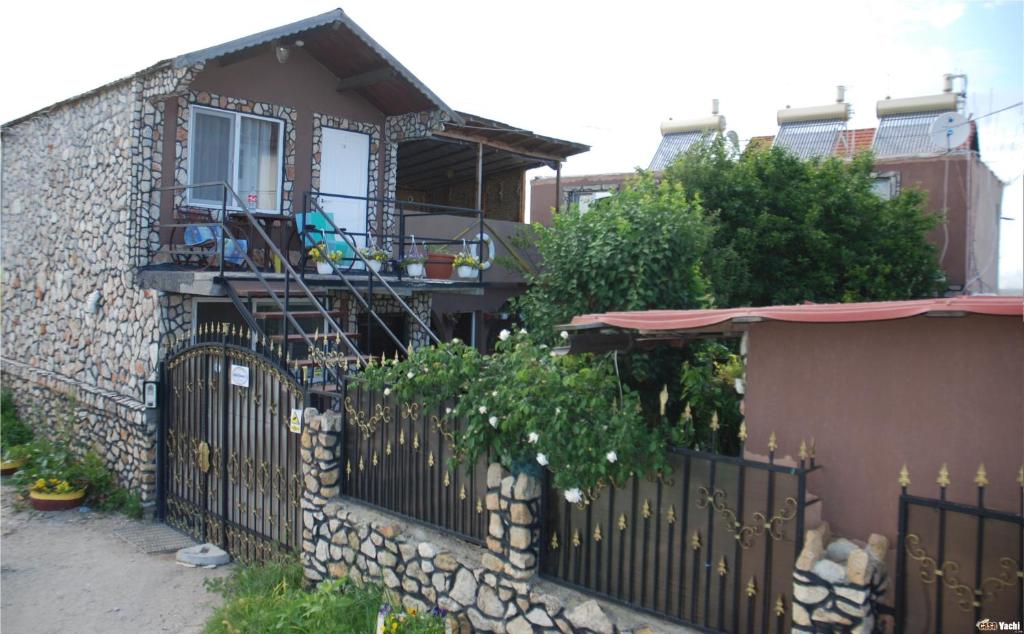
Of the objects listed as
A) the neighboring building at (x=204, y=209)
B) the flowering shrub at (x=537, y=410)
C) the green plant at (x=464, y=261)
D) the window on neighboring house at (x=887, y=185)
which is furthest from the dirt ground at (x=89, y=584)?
the window on neighboring house at (x=887, y=185)

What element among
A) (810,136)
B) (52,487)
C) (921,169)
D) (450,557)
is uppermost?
(810,136)

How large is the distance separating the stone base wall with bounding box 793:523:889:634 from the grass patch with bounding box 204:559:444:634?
9.31 feet

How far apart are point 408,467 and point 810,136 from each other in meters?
14.6

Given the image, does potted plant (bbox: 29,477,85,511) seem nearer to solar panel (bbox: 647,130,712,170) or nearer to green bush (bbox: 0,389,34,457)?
green bush (bbox: 0,389,34,457)

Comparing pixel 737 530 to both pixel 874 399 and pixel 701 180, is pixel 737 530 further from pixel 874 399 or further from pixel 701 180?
pixel 701 180

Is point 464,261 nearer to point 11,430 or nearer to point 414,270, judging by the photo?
point 414,270

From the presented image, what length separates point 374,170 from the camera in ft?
43.0

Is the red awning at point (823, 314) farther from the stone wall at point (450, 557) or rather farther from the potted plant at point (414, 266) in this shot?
the potted plant at point (414, 266)

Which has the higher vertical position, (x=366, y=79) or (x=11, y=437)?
(x=366, y=79)

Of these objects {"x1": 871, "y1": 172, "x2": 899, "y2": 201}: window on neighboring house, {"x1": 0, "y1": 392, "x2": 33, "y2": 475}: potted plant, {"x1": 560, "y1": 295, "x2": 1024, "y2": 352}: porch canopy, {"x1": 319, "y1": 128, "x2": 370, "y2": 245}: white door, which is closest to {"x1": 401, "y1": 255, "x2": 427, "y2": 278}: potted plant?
{"x1": 319, "y1": 128, "x2": 370, "y2": 245}: white door

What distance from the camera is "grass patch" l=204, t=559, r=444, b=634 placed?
19.6ft

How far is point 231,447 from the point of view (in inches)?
339

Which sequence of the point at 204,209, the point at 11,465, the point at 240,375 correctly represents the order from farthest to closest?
the point at 11,465 → the point at 204,209 → the point at 240,375

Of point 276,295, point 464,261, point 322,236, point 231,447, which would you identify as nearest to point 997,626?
point 231,447
